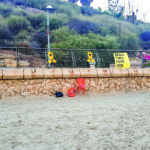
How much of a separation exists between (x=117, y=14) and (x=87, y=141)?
50.4m

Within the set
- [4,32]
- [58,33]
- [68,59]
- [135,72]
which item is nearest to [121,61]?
[135,72]

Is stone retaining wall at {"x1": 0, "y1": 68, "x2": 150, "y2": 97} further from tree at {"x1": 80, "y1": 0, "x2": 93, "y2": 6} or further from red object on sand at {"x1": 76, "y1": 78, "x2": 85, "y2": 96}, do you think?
tree at {"x1": 80, "y1": 0, "x2": 93, "y2": 6}

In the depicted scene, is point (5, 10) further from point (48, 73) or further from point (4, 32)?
point (48, 73)

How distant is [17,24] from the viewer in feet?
81.0

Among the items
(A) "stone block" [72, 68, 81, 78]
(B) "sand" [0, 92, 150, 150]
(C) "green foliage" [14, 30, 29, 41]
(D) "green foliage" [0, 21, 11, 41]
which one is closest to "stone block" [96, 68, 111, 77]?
(A) "stone block" [72, 68, 81, 78]

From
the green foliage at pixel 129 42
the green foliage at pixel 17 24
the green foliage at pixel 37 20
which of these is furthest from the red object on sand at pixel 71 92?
the green foliage at pixel 37 20

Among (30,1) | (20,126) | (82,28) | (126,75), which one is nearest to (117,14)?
(30,1)

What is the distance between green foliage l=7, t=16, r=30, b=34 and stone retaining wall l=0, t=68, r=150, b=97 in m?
19.1

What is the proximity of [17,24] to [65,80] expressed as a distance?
2061cm

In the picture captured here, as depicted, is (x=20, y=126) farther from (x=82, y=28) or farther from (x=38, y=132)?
(x=82, y=28)

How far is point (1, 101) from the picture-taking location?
552cm

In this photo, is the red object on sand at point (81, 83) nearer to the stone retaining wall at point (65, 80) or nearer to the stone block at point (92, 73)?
the stone retaining wall at point (65, 80)

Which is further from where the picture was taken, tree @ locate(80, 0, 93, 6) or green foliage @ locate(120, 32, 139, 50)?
tree @ locate(80, 0, 93, 6)

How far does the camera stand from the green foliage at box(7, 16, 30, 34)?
24.2 m
